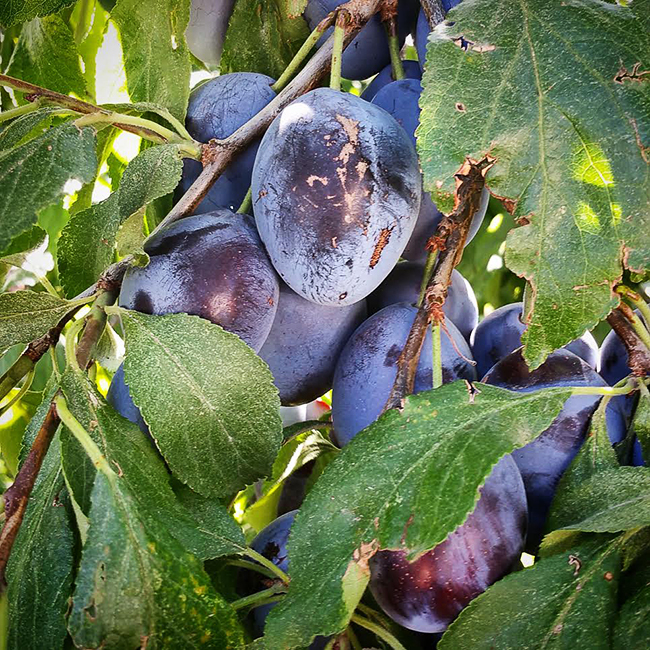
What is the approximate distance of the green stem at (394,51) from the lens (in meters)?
0.82

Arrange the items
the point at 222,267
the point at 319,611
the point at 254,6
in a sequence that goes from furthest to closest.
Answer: the point at 254,6 < the point at 222,267 < the point at 319,611

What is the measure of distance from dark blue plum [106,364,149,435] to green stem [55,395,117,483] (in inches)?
3.3

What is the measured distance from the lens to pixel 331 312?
2.48 feet

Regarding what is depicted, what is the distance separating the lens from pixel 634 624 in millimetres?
521

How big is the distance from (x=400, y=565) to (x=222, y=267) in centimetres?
26

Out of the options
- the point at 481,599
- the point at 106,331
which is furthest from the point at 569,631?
the point at 106,331

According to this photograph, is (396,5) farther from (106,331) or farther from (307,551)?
(307,551)

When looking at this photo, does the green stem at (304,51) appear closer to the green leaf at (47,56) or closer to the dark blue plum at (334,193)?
the dark blue plum at (334,193)

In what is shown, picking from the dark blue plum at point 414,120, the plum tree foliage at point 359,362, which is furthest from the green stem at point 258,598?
the dark blue plum at point 414,120

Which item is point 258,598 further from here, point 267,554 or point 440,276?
point 440,276

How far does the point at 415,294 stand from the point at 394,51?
0.25 metres

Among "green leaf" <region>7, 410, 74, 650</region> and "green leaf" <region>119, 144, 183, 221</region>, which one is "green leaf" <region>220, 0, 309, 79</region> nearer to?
"green leaf" <region>119, 144, 183, 221</region>

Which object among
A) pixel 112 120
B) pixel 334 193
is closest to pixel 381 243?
pixel 334 193

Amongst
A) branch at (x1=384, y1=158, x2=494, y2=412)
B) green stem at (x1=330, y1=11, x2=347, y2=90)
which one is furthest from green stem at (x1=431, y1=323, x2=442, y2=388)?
green stem at (x1=330, y1=11, x2=347, y2=90)
